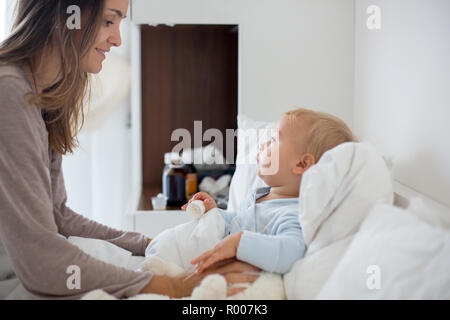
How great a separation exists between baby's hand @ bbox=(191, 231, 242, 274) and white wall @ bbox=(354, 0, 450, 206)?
471mm

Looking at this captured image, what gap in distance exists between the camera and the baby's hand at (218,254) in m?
0.93

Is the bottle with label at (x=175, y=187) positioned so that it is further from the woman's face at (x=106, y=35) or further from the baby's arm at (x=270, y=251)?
the baby's arm at (x=270, y=251)

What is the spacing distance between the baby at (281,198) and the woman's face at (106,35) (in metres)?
0.43

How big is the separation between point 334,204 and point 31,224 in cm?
58

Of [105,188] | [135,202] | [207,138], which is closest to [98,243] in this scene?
[135,202]

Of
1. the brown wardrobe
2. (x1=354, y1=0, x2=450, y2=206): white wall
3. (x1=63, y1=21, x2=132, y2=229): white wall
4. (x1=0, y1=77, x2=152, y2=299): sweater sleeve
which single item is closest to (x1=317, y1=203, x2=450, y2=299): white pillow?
(x1=354, y1=0, x2=450, y2=206): white wall

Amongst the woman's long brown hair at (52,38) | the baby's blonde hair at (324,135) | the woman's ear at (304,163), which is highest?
the woman's long brown hair at (52,38)

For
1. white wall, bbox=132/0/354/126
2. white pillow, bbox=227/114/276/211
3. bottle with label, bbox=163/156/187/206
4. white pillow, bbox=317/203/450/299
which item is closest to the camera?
white pillow, bbox=317/203/450/299

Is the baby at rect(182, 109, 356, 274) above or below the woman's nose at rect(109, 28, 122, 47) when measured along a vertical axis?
below

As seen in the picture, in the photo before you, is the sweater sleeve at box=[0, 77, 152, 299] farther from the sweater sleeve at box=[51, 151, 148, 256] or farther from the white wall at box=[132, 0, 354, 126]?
the white wall at box=[132, 0, 354, 126]

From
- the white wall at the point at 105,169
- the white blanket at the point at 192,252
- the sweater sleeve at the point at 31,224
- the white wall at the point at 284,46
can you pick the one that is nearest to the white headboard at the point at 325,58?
the white wall at the point at 284,46

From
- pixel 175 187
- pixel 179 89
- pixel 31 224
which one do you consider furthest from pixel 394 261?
pixel 179 89

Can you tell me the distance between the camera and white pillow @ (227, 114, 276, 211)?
1416 mm

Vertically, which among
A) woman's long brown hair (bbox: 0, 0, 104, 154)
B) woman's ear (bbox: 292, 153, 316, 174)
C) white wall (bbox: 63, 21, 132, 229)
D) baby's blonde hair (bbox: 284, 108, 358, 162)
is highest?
woman's long brown hair (bbox: 0, 0, 104, 154)
